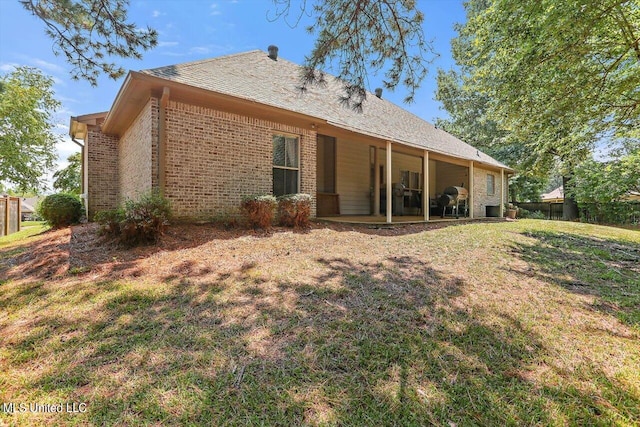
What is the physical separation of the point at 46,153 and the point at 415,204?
24.9m

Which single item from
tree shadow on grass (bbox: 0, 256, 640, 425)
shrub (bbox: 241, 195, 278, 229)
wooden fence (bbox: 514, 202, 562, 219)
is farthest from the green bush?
wooden fence (bbox: 514, 202, 562, 219)

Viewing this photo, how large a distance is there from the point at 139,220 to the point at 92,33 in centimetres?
315

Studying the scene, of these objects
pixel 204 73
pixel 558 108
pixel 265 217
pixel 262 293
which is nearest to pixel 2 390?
pixel 262 293

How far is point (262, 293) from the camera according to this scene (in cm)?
349

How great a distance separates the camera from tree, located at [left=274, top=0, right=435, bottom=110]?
4578 mm

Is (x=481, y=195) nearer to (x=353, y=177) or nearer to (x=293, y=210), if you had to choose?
(x=353, y=177)

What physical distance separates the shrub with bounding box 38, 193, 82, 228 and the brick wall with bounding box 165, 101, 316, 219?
543 centimetres

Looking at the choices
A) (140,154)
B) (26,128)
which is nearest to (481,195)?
(140,154)

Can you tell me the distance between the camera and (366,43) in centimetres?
497

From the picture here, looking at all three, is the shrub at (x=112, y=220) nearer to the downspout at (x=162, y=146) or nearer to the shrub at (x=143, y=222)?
the shrub at (x=143, y=222)

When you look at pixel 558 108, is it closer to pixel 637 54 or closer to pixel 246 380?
pixel 637 54

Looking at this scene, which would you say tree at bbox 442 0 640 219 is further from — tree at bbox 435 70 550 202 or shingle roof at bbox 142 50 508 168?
tree at bbox 435 70 550 202

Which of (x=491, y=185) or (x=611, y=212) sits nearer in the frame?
(x=491, y=185)

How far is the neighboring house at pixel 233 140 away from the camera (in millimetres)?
6461
